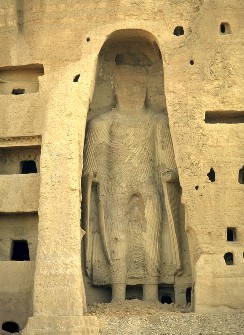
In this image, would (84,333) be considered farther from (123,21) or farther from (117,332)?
(123,21)

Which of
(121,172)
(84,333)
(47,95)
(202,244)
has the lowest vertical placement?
(84,333)

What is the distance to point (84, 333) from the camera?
14.9 metres

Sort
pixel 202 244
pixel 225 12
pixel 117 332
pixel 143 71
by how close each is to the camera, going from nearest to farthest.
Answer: pixel 117 332
pixel 202 244
pixel 225 12
pixel 143 71

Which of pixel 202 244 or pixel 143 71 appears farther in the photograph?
pixel 143 71

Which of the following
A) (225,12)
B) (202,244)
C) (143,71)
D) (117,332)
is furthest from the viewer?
(143,71)

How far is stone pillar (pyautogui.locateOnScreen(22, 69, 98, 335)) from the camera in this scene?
15.1 meters

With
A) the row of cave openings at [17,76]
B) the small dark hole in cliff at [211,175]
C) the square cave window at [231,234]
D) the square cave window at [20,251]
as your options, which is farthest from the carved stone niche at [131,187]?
the square cave window at [20,251]

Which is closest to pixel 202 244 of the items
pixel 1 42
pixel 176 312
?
pixel 176 312

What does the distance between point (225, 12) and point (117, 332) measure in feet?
24.3

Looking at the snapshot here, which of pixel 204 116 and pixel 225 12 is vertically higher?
pixel 225 12

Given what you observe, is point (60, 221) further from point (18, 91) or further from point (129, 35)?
point (129, 35)

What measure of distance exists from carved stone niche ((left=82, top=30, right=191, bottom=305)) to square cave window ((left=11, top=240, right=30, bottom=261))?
6.11ft

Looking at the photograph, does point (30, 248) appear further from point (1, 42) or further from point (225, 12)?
point (225, 12)

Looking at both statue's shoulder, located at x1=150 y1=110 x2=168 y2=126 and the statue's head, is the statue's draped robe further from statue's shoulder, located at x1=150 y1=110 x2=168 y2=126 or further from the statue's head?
the statue's head
